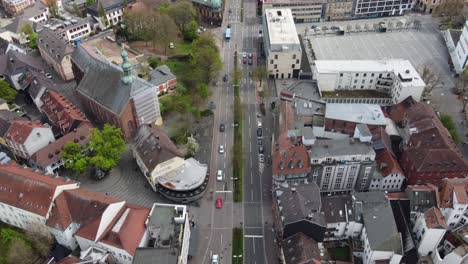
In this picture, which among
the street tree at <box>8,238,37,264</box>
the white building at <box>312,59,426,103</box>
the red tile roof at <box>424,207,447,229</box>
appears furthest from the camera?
the white building at <box>312,59,426,103</box>

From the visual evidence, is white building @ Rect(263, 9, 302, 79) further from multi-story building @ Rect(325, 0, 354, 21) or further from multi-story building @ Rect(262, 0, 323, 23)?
multi-story building @ Rect(325, 0, 354, 21)

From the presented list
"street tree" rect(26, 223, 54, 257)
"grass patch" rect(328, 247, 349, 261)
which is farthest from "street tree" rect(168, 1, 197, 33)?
"grass patch" rect(328, 247, 349, 261)

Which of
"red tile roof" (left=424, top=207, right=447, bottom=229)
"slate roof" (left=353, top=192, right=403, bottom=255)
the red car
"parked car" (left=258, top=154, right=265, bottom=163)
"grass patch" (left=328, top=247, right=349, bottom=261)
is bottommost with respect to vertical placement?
"grass patch" (left=328, top=247, right=349, bottom=261)

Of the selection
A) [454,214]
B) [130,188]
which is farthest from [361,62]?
[130,188]

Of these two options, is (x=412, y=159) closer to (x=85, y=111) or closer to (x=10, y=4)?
(x=85, y=111)

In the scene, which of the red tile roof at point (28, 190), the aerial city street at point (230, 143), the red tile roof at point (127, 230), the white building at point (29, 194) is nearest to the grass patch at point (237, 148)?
the aerial city street at point (230, 143)

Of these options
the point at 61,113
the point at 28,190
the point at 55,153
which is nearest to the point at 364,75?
the point at 61,113
